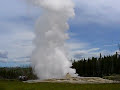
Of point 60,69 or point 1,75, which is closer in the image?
point 60,69

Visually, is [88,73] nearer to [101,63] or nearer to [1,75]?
[101,63]

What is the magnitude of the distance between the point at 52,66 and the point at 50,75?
15.0ft

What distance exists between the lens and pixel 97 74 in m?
135

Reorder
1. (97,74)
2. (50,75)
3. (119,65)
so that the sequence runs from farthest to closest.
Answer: (97,74)
(119,65)
(50,75)

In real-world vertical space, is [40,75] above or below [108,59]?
below

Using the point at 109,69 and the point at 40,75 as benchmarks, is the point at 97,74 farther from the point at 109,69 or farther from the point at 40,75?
the point at 40,75

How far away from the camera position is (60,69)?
370 feet

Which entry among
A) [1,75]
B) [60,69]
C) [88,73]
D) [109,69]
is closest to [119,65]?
[109,69]

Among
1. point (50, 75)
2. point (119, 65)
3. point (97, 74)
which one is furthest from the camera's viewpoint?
point (97, 74)

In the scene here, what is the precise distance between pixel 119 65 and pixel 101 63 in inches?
426

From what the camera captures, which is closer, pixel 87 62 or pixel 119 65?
pixel 119 65

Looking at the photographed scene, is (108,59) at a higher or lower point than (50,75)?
higher

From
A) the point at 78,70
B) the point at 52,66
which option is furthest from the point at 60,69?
Result: the point at 78,70

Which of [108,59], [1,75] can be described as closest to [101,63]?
[108,59]
